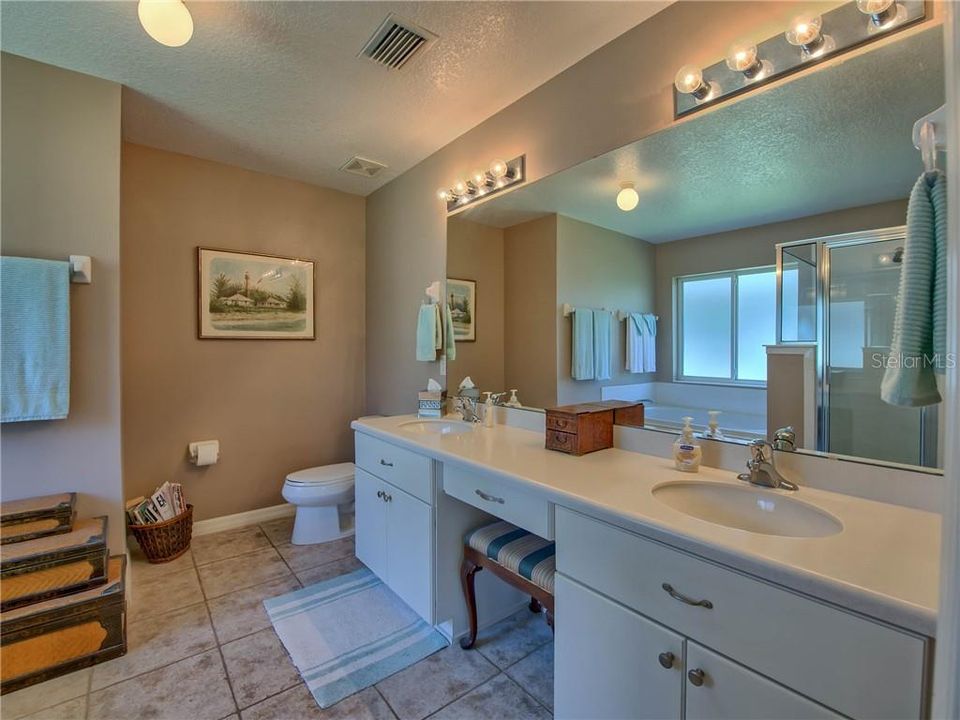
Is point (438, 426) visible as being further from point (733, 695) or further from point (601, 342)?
point (733, 695)

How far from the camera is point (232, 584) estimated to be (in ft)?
7.10

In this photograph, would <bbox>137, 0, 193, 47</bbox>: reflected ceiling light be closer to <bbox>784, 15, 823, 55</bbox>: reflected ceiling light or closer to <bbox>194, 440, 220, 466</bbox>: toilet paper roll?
<bbox>784, 15, 823, 55</bbox>: reflected ceiling light

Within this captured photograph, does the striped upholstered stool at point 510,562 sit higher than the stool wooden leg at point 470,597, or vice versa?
the striped upholstered stool at point 510,562

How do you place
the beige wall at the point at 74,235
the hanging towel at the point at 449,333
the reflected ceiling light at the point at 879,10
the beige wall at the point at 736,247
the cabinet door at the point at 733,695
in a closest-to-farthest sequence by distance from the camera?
the cabinet door at the point at 733,695
the reflected ceiling light at the point at 879,10
the beige wall at the point at 736,247
the beige wall at the point at 74,235
the hanging towel at the point at 449,333

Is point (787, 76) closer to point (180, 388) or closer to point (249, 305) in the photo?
point (249, 305)

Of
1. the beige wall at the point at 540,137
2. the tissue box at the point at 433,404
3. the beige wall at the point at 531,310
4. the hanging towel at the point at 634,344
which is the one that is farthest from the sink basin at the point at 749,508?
the tissue box at the point at 433,404

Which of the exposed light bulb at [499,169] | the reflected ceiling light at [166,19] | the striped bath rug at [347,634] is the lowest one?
the striped bath rug at [347,634]

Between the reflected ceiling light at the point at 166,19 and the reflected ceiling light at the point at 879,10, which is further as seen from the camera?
the reflected ceiling light at the point at 166,19

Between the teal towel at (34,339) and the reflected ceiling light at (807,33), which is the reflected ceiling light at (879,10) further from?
A: the teal towel at (34,339)

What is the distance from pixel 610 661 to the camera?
1.06 metres

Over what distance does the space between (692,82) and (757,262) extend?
60 cm

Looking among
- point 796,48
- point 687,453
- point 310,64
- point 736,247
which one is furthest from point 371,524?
point 796,48

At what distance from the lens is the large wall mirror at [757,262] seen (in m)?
1.09

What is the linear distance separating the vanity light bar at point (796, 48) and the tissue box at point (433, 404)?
1.75m
